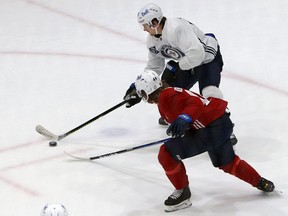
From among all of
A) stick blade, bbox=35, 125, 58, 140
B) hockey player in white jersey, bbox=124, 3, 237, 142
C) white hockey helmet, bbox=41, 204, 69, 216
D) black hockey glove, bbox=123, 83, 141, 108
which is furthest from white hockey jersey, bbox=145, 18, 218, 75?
white hockey helmet, bbox=41, 204, 69, 216

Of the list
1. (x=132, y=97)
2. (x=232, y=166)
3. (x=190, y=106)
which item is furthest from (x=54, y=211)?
(x=132, y=97)

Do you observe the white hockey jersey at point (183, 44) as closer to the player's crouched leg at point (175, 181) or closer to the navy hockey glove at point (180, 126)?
the player's crouched leg at point (175, 181)

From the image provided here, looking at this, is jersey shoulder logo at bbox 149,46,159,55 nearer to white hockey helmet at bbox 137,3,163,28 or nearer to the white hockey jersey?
the white hockey jersey

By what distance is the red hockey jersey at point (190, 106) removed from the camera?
3.47 m

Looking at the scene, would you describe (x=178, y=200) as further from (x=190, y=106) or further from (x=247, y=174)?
(x=190, y=106)

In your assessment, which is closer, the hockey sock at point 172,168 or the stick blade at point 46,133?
the hockey sock at point 172,168

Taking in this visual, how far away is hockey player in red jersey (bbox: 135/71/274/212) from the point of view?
3529 mm

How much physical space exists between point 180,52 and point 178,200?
36.2 inches

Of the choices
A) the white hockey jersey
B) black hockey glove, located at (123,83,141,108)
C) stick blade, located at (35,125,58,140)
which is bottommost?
stick blade, located at (35,125,58,140)

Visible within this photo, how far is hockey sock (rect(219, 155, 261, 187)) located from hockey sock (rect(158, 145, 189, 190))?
211 millimetres

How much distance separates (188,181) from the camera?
3738 millimetres

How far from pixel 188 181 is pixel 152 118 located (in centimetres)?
119

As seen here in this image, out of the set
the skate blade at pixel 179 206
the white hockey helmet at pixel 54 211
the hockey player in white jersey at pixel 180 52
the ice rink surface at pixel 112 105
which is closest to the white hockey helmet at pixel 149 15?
the hockey player in white jersey at pixel 180 52

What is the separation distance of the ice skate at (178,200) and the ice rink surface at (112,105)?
40 mm
